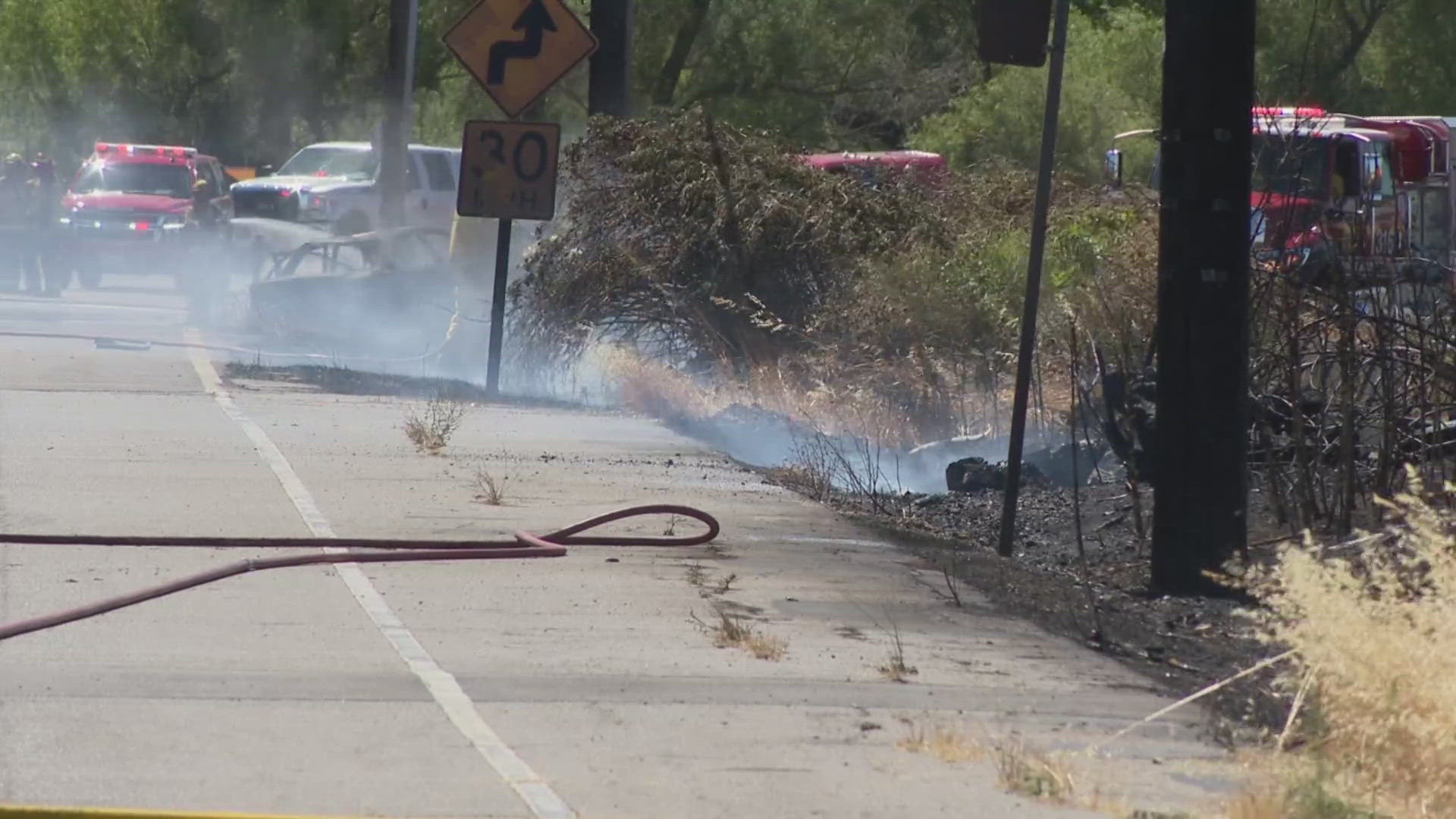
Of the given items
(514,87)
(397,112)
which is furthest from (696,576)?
(397,112)

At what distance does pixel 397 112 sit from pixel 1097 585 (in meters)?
23.0

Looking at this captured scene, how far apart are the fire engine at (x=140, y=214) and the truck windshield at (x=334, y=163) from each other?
193cm

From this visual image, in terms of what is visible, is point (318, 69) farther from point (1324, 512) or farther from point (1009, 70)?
point (1324, 512)

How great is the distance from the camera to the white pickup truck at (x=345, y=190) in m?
34.5

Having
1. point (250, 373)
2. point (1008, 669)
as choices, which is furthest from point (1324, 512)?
point (250, 373)

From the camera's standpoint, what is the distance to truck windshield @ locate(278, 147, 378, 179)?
35812mm

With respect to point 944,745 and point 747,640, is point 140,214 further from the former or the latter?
point 944,745

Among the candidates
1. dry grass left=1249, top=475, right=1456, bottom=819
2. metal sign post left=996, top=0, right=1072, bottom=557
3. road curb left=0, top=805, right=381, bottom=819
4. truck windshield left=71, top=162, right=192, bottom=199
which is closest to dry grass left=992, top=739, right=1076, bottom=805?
dry grass left=1249, top=475, right=1456, bottom=819

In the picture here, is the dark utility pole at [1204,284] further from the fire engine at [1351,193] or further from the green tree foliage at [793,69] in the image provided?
the green tree foliage at [793,69]

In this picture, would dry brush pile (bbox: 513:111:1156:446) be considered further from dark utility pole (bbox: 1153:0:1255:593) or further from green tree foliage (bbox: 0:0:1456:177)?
green tree foliage (bbox: 0:0:1456:177)

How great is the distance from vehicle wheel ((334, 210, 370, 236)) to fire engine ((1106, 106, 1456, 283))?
503 inches

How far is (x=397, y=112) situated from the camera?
105 ft

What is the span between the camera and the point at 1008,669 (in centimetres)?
802

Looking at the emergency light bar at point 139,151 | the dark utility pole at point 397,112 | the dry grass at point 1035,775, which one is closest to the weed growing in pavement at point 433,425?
the dry grass at point 1035,775
